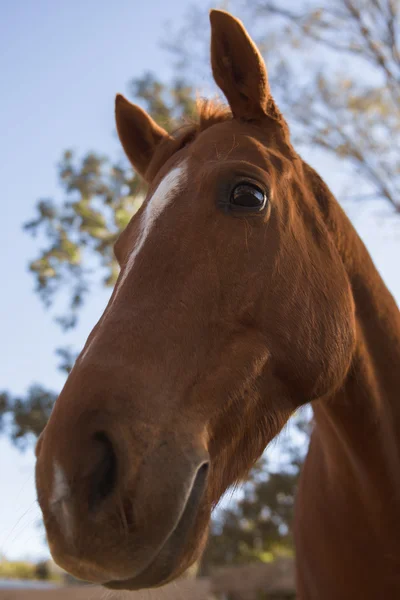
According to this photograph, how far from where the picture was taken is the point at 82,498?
1.42 m

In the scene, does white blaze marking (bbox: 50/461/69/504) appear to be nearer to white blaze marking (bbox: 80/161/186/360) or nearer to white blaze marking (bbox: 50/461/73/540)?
white blaze marking (bbox: 50/461/73/540)

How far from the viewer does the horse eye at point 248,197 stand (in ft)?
7.10

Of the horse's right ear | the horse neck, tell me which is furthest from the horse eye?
A: the horse's right ear

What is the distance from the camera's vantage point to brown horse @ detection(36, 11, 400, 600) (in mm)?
1465

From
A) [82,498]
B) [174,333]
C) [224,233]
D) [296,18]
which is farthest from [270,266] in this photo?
[296,18]

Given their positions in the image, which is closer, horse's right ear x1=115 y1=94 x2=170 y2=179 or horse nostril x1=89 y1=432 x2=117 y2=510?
horse nostril x1=89 y1=432 x2=117 y2=510

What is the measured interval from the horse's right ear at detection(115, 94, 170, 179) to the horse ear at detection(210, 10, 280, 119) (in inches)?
21.3

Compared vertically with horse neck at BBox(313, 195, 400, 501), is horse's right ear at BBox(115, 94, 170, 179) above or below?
above

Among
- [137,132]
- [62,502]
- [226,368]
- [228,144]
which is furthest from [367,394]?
[137,132]

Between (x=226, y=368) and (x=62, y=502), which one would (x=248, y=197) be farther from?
(x=62, y=502)

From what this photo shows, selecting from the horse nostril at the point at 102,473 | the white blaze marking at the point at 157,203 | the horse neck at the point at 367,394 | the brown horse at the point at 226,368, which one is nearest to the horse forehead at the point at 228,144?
the brown horse at the point at 226,368

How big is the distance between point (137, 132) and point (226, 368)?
1.82 m

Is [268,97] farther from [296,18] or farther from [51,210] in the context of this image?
[296,18]

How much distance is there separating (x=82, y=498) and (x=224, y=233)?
42.6 inches
